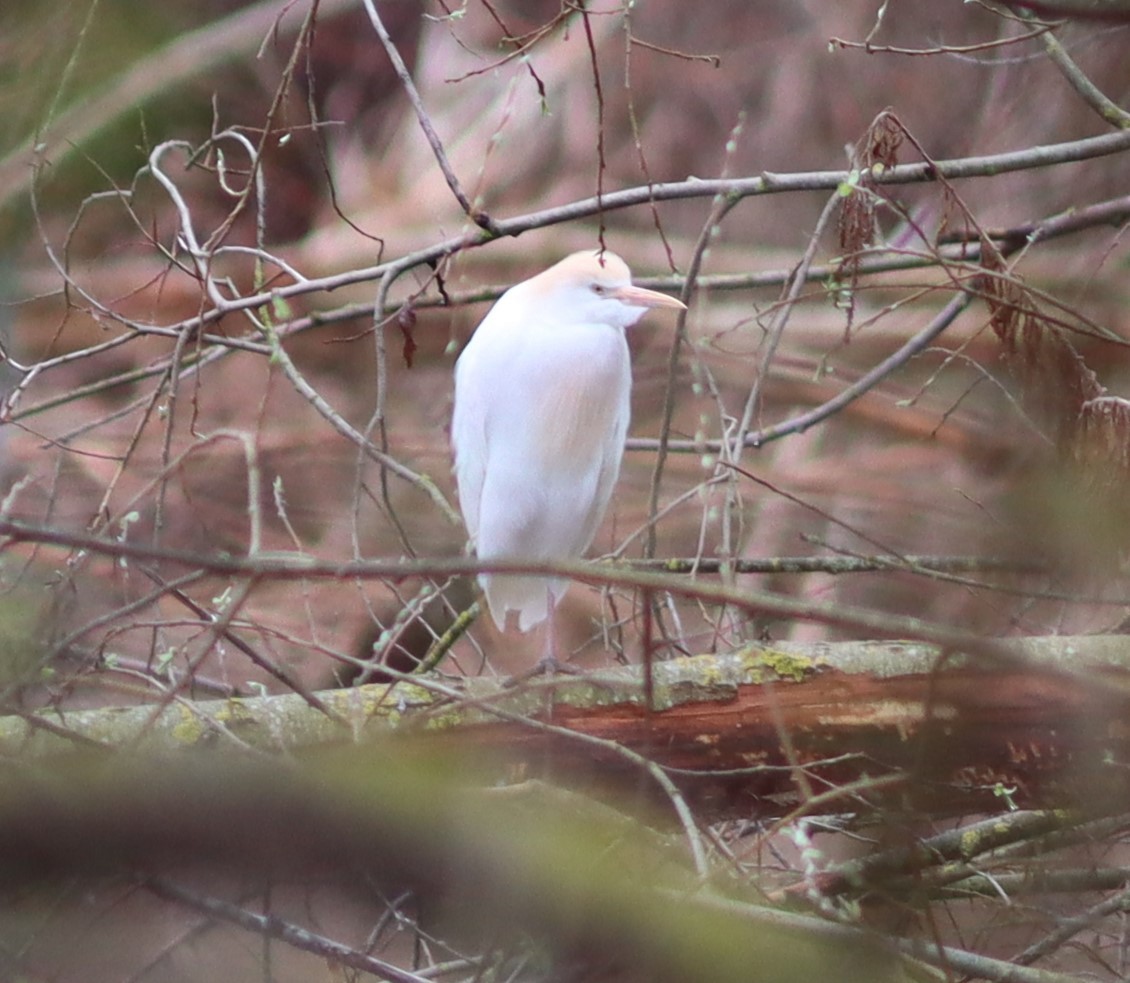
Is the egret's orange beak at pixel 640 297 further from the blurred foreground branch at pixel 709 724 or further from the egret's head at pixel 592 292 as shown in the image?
the blurred foreground branch at pixel 709 724

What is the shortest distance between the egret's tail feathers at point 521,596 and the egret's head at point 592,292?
455mm

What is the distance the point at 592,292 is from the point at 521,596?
0.60 m

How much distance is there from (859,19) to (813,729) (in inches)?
175

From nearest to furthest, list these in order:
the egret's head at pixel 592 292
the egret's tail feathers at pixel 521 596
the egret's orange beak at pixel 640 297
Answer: the egret's orange beak at pixel 640 297, the egret's head at pixel 592 292, the egret's tail feathers at pixel 521 596

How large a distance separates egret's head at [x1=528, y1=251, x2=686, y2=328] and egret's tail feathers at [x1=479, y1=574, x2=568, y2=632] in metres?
0.46

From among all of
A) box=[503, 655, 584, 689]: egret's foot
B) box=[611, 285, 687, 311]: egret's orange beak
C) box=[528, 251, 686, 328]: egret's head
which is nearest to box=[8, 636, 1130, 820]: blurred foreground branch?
box=[503, 655, 584, 689]: egret's foot

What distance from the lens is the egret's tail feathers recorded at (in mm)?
2420

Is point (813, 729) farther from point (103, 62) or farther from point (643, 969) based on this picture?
point (643, 969)

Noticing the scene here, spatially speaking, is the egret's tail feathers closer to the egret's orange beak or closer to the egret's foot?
the egret's foot

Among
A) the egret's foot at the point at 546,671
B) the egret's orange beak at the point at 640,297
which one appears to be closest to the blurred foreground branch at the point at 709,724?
the egret's foot at the point at 546,671

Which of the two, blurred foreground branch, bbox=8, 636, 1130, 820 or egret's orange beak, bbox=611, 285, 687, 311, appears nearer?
blurred foreground branch, bbox=8, 636, 1130, 820

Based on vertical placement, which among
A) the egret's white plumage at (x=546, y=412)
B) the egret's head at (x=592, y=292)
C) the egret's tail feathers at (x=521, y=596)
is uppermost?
the egret's head at (x=592, y=292)

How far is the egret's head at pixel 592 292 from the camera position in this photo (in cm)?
Answer: 217

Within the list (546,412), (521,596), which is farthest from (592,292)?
(521,596)
